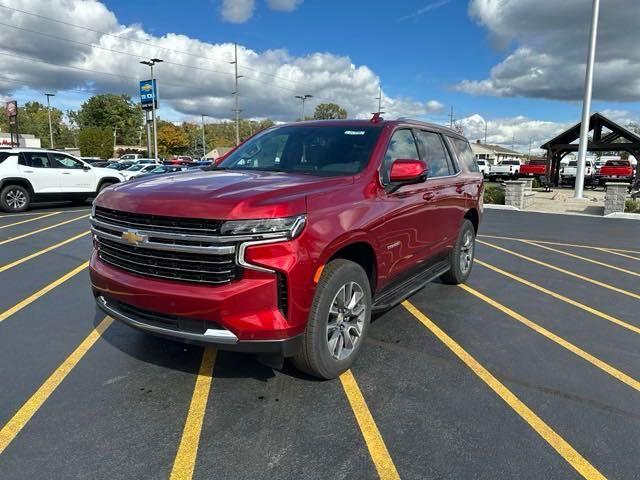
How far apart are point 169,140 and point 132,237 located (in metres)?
110

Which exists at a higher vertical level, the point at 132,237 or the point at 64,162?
the point at 64,162

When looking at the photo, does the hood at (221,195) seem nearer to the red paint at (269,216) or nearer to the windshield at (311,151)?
the red paint at (269,216)

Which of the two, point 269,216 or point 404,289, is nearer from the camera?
point 269,216

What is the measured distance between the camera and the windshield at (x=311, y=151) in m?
3.97

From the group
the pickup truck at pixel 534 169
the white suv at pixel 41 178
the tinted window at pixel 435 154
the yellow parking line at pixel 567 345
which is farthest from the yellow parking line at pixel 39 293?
the pickup truck at pixel 534 169

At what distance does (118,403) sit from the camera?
3184 millimetres

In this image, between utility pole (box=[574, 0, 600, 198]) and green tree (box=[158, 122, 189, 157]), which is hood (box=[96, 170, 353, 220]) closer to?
utility pole (box=[574, 0, 600, 198])

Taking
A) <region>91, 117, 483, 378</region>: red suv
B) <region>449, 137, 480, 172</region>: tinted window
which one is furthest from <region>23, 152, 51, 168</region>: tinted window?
<region>449, 137, 480, 172</region>: tinted window

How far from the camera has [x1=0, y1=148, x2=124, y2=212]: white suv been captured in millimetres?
13781

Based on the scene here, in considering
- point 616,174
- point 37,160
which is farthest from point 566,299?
point 616,174

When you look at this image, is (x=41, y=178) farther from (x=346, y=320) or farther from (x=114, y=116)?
(x=114, y=116)

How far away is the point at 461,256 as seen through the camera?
6.09 m

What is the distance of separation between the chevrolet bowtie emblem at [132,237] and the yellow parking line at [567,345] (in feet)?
12.0

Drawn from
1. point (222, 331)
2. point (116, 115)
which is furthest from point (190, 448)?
point (116, 115)
